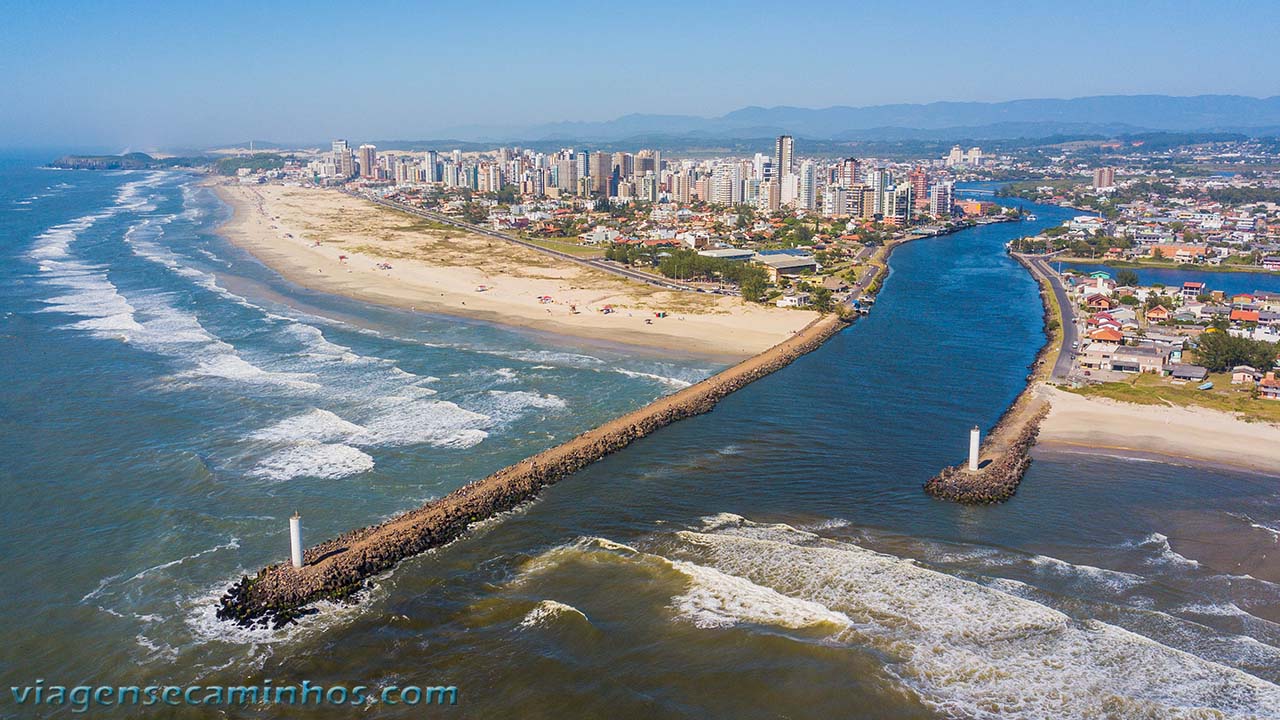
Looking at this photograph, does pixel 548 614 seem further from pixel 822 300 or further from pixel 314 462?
pixel 822 300

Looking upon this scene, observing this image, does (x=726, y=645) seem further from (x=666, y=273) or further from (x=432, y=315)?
(x=666, y=273)

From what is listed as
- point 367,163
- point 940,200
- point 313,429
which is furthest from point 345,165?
point 313,429

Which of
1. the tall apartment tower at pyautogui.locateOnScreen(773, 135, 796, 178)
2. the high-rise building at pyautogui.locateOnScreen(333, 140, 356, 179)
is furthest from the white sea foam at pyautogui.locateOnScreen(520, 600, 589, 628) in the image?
the high-rise building at pyautogui.locateOnScreen(333, 140, 356, 179)

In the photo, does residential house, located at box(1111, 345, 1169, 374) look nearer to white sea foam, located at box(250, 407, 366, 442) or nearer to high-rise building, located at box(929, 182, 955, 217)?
white sea foam, located at box(250, 407, 366, 442)

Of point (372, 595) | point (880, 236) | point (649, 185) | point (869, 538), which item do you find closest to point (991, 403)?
point (869, 538)

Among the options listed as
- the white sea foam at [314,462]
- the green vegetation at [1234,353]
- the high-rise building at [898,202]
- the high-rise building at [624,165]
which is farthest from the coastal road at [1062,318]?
the high-rise building at [624,165]

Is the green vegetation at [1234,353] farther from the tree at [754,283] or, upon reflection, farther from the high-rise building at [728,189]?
the high-rise building at [728,189]
